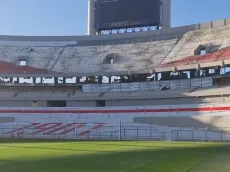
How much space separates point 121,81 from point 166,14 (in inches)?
656

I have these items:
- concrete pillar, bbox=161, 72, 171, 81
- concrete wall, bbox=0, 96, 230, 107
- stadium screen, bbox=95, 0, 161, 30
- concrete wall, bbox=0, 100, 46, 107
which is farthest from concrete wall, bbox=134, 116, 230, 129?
stadium screen, bbox=95, 0, 161, 30

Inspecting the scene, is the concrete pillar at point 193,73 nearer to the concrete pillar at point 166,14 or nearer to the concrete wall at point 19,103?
the concrete pillar at point 166,14

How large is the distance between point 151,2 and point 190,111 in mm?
29579

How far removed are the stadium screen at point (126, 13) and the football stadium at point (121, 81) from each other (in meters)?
0.18

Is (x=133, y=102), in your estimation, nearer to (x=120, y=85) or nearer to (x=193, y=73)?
(x=120, y=85)

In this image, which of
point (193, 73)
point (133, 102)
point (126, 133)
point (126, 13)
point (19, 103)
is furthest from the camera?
point (126, 13)

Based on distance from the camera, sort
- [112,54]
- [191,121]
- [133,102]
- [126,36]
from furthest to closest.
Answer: [126,36], [112,54], [133,102], [191,121]

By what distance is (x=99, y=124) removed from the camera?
50031 mm

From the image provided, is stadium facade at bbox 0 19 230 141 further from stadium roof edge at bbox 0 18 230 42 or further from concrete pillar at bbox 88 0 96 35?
concrete pillar at bbox 88 0 96 35

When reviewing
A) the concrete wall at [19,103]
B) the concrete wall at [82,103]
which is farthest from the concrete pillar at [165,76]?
the concrete wall at [19,103]

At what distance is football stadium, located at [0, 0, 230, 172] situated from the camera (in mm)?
46688

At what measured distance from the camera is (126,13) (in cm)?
7244

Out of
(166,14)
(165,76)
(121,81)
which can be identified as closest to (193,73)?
(165,76)

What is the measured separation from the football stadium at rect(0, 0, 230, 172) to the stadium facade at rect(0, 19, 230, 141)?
0.14m
